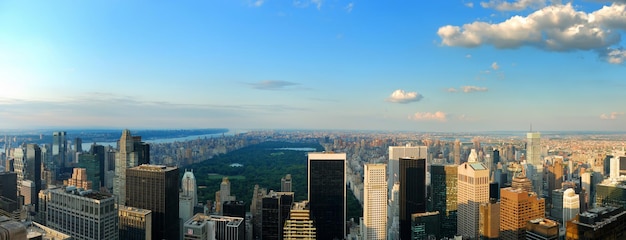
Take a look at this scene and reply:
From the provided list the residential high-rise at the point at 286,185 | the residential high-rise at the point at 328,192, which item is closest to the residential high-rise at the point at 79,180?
the residential high-rise at the point at 286,185

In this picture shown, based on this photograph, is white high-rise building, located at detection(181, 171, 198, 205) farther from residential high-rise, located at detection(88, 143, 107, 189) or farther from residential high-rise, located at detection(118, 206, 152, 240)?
residential high-rise, located at detection(118, 206, 152, 240)

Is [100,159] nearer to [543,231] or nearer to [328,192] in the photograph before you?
[328,192]

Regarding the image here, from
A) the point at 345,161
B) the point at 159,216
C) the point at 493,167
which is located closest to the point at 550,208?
the point at 493,167

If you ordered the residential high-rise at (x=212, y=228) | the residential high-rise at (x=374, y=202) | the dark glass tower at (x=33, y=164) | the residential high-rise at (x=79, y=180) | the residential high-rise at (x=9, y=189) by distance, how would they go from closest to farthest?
the residential high-rise at (x=212, y=228) < the residential high-rise at (x=9, y=189) < the residential high-rise at (x=374, y=202) < the dark glass tower at (x=33, y=164) < the residential high-rise at (x=79, y=180)

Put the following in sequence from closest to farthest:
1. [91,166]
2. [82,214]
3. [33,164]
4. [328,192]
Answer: [82,214], [328,192], [33,164], [91,166]

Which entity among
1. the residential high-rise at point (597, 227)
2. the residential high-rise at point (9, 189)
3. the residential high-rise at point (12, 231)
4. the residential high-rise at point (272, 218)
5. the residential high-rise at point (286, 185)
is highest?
the residential high-rise at point (12, 231)

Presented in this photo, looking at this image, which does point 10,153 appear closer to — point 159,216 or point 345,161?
point 159,216

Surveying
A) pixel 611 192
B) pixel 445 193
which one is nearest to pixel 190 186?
pixel 445 193

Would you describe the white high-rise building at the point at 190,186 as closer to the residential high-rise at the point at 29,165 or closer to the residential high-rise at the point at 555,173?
the residential high-rise at the point at 29,165
